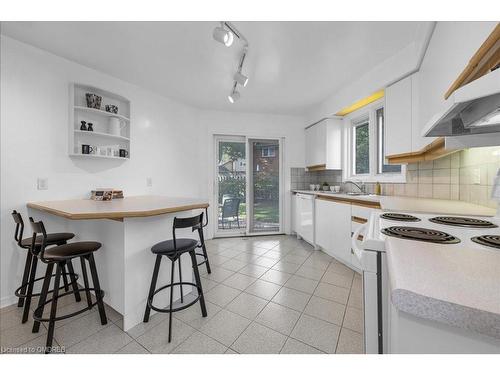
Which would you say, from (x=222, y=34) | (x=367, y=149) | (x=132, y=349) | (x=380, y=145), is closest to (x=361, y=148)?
(x=367, y=149)

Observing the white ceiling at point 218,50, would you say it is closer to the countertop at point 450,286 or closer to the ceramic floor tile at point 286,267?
the countertop at point 450,286

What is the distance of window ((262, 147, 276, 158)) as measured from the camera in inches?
170

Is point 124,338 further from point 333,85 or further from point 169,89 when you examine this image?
point 333,85

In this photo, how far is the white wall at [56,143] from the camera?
195cm

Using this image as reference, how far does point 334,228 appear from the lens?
288 cm

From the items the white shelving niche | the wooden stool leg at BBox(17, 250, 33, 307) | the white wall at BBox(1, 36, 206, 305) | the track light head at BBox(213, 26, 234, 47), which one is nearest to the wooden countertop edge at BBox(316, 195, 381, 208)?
the track light head at BBox(213, 26, 234, 47)

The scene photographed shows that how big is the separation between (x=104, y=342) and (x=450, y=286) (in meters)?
1.93

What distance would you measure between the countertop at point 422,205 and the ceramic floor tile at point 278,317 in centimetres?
112

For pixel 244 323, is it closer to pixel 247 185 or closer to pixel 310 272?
pixel 310 272

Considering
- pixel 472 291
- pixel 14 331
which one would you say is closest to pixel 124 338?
pixel 14 331

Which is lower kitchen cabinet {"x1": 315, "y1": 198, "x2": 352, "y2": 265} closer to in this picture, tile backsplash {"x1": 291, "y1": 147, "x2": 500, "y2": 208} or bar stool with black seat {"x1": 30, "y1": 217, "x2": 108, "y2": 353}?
tile backsplash {"x1": 291, "y1": 147, "x2": 500, "y2": 208}

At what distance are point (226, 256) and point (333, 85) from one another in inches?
113

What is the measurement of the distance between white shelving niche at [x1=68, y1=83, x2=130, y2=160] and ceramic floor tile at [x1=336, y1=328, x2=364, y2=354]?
288cm

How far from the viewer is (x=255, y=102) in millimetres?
3625
